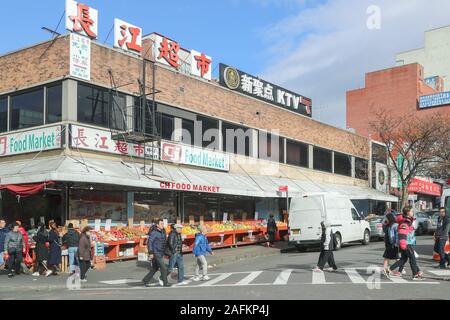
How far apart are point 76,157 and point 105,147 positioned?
64.9 inches

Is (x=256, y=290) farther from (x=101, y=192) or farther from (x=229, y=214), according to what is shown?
(x=229, y=214)

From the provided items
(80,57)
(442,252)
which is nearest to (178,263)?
(442,252)

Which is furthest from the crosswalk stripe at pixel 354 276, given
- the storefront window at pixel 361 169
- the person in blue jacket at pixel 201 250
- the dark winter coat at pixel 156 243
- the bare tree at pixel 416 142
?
the storefront window at pixel 361 169

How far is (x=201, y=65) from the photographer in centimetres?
2519

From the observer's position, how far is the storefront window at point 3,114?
68.4ft

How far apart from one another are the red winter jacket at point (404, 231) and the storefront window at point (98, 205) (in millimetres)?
10885

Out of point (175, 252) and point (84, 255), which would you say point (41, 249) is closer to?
point (84, 255)

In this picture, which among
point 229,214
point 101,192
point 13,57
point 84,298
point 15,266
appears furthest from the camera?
point 229,214

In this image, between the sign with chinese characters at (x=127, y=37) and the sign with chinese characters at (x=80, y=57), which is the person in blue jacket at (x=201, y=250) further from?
the sign with chinese characters at (x=127, y=37)

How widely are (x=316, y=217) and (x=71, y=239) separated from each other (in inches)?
427

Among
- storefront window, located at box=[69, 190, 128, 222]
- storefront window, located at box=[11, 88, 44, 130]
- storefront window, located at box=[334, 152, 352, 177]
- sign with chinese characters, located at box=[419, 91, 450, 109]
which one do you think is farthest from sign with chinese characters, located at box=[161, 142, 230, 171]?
sign with chinese characters, located at box=[419, 91, 450, 109]

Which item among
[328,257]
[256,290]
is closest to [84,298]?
[256,290]

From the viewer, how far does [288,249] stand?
24.4m

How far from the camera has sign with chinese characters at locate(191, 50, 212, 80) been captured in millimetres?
24656
